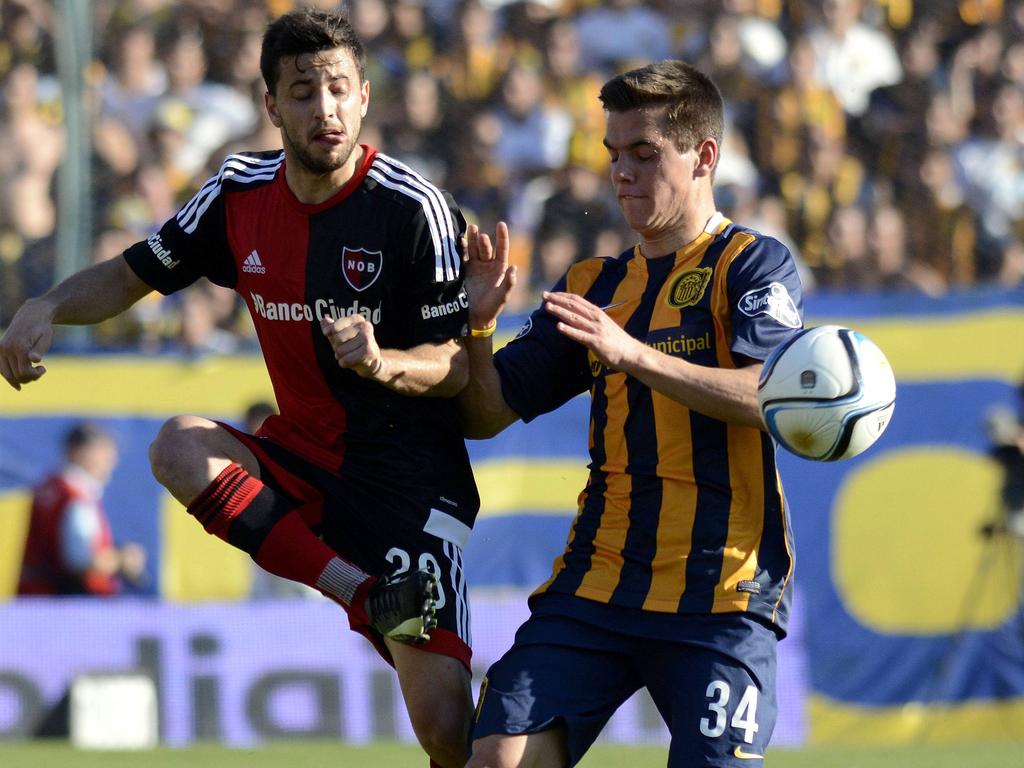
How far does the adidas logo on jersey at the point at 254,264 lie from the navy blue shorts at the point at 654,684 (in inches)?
56.4

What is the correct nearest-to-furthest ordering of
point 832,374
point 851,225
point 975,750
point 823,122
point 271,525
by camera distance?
1. point 832,374
2. point 271,525
3. point 975,750
4. point 851,225
5. point 823,122

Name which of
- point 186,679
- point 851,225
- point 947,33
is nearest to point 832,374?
point 186,679

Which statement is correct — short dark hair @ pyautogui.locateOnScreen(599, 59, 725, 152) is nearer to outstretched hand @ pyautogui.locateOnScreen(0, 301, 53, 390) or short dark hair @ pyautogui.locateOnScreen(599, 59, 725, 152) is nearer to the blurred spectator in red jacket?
outstretched hand @ pyautogui.locateOnScreen(0, 301, 53, 390)

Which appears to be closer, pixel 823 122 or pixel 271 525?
pixel 271 525

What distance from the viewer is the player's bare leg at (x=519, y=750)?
4125 mm

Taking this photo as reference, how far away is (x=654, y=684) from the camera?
169 inches

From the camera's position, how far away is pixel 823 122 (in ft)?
37.1

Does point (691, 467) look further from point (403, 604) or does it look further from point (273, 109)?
point (273, 109)

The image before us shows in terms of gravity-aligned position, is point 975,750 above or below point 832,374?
below

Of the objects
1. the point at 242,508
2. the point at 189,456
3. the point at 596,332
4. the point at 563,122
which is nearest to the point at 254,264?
the point at 189,456

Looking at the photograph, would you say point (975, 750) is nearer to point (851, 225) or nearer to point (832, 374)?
point (851, 225)

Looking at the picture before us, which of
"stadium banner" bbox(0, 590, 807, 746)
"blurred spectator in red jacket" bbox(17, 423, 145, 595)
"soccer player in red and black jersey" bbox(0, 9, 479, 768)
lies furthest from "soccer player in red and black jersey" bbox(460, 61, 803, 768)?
"blurred spectator in red jacket" bbox(17, 423, 145, 595)

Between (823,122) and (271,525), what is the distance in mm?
7531

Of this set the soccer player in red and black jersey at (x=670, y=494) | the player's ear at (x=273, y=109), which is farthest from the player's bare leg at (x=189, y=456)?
the soccer player in red and black jersey at (x=670, y=494)
